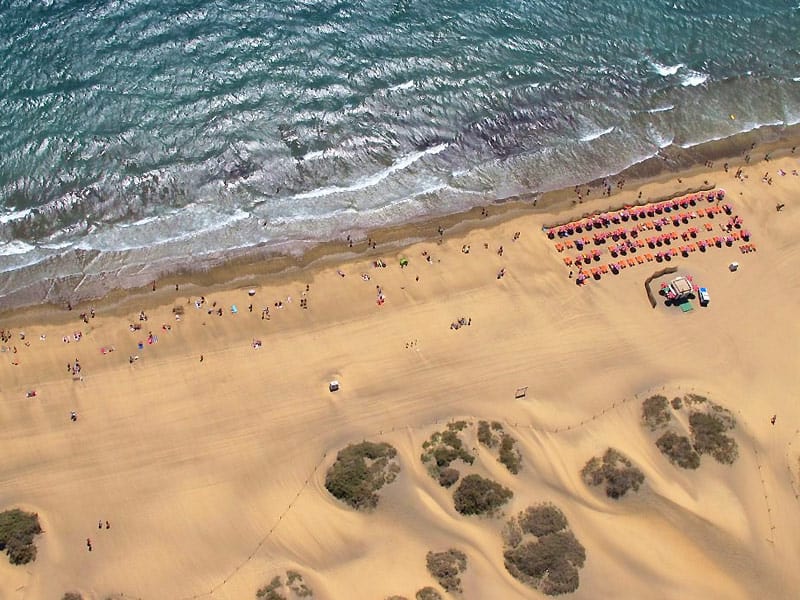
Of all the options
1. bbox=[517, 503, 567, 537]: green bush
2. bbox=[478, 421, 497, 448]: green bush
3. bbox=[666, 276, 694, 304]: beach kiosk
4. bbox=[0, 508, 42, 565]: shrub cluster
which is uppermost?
bbox=[666, 276, 694, 304]: beach kiosk

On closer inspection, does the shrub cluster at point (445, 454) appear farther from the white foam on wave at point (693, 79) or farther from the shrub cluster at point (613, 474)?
the white foam on wave at point (693, 79)

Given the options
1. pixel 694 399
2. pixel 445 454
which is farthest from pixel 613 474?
pixel 445 454

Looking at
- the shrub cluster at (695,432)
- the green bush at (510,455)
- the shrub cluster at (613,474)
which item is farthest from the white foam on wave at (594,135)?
the green bush at (510,455)

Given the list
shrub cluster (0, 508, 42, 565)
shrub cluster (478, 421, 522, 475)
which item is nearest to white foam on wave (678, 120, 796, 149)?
shrub cluster (478, 421, 522, 475)

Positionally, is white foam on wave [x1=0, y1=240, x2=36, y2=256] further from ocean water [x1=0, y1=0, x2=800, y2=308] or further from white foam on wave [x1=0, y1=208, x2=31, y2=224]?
white foam on wave [x1=0, y1=208, x2=31, y2=224]

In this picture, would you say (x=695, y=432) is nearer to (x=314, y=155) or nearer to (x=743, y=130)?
(x=743, y=130)

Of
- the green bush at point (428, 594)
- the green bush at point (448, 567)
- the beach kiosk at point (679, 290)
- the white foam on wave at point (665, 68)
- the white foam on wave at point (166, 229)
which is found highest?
the white foam on wave at point (665, 68)
